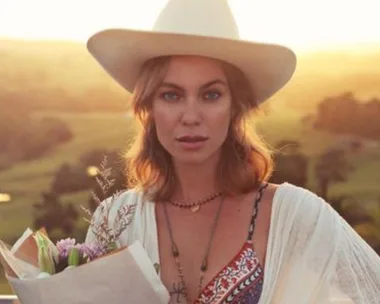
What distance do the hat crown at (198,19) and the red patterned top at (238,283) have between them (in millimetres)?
407

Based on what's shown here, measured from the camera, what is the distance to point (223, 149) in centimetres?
161

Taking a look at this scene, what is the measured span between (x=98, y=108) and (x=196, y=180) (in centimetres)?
58

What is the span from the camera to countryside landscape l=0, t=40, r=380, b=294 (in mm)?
2100

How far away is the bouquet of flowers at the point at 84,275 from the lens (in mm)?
1165

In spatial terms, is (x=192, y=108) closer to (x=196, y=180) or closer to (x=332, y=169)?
(x=196, y=180)

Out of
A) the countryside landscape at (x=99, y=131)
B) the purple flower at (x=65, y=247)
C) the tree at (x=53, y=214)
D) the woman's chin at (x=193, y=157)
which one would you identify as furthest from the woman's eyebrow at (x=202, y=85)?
the tree at (x=53, y=214)

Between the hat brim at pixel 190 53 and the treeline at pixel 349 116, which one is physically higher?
the hat brim at pixel 190 53

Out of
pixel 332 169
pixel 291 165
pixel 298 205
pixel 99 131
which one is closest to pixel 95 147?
pixel 99 131

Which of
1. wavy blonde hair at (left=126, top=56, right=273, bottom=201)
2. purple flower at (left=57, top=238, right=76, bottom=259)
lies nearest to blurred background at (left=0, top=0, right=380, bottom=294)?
wavy blonde hair at (left=126, top=56, right=273, bottom=201)

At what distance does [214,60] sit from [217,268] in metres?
0.39

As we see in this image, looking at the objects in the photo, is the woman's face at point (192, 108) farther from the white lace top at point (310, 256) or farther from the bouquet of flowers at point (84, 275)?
the bouquet of flowers at point (84, 275)

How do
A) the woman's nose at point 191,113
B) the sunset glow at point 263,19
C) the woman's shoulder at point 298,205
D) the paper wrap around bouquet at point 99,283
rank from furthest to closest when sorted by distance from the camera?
the sunset glow at point 263,19 → the woman's shoulder at point 298,205 → the woman's nose at point 191,113 → the paper wrap around bouquet at point 99,283

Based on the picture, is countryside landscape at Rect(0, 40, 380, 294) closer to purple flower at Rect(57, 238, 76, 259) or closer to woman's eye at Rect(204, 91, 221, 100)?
woman's eye at Rect(204, 91, 221, 100)

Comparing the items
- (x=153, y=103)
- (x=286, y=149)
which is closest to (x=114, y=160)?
(x=286, y=149)
